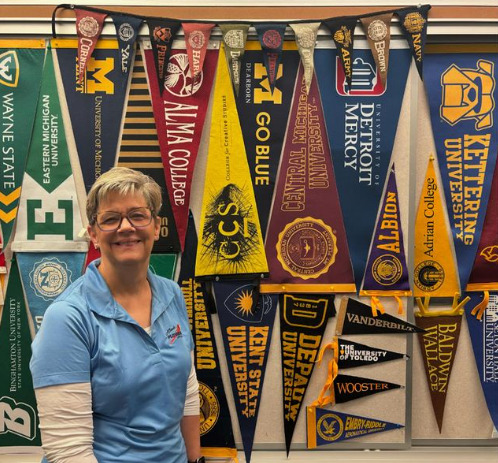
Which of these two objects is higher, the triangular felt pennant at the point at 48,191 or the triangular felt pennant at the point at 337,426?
the triangular felt pennant at the point at 48,191

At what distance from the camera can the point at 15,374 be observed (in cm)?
171

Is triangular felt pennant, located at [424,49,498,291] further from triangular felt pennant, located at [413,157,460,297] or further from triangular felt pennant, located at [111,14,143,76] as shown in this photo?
triangular felt pennant, located at [111,14,143,76]

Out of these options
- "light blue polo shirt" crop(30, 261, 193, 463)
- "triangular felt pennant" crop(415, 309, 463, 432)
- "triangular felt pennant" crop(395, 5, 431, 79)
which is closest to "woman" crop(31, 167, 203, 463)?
"light blue polo shirt" crop(30, 261, 193, 463)

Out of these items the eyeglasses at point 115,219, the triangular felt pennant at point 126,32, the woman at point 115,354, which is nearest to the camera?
the woman at point 115,354

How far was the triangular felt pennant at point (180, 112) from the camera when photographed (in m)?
1.67

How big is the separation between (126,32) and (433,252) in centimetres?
124

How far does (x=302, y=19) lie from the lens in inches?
65.8

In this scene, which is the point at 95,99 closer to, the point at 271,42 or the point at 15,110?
the point at 15,110

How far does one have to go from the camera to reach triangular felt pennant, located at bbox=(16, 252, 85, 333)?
1694 mm

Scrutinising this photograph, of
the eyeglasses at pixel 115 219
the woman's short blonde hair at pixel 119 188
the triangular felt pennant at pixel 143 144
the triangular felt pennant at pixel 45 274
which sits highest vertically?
the triangular felt pennant at pixel 143 144

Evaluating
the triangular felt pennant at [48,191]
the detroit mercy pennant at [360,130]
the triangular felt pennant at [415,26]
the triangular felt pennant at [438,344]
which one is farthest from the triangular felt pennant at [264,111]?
the triangular felt pennant at [438,344]

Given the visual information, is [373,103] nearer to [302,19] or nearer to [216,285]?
[302,19]

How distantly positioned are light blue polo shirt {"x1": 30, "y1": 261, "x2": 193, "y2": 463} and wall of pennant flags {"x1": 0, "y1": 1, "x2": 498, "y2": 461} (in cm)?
52

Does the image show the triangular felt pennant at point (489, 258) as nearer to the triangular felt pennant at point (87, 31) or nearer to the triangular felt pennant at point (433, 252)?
the triangular felt pennant at point (433, 252)
